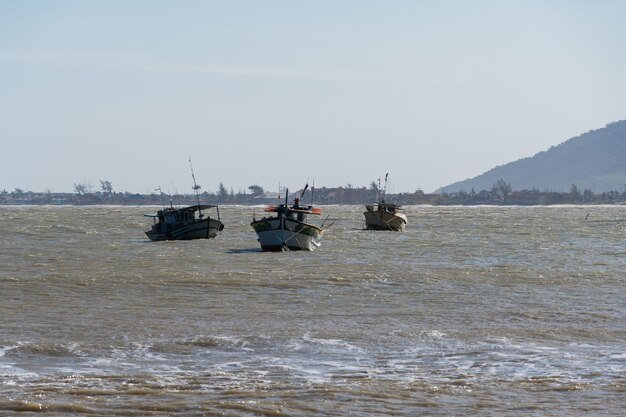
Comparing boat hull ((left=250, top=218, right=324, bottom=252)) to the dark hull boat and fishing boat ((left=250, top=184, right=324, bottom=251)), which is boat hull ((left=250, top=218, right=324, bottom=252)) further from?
the dark hull boat

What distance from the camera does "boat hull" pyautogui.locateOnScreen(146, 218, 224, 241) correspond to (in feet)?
234

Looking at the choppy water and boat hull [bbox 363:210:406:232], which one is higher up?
boat hull [bbox 363:210:406:232]

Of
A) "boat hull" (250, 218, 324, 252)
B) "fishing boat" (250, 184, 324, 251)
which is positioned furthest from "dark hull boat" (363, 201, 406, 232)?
"boat hull" (250, 218, 324, 252)

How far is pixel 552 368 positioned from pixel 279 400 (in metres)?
5.46

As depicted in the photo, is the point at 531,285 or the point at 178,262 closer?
the point at 531,285

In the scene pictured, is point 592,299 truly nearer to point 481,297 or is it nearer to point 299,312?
point 481,297

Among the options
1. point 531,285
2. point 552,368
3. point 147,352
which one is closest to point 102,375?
point 147,352

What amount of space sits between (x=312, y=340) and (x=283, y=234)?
113 feet

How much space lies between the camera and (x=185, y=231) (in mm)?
71500

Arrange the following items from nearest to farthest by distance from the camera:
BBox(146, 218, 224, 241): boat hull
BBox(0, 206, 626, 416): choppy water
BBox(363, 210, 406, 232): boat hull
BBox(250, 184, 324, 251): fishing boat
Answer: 1. BBox(0, 206, 626, 416): choppy water
2. BBox(250, 184, 324, 251): fishing boat
3. BBox(146, 218, 224, 241): boat hull
4. BBox(363, 210, 406, 232): boat hull

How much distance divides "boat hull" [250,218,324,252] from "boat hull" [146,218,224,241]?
1472 cm

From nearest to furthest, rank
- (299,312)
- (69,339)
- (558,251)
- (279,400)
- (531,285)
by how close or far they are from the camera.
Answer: (279,400)
(69,339)
(299,312)
(531,285)
(558,251)

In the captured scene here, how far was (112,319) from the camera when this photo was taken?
24.9m

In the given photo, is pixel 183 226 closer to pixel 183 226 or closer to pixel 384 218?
pixel 183 226
